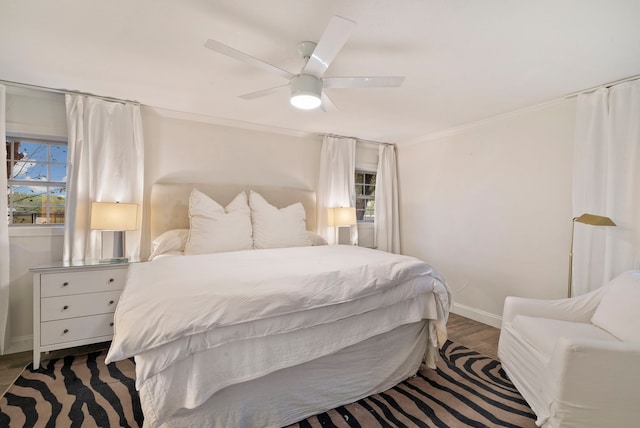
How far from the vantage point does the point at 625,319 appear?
168 cm

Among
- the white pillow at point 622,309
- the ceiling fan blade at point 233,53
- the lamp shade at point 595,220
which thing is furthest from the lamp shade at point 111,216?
the lamp shade at point 595,220

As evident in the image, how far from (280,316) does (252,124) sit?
271 cm

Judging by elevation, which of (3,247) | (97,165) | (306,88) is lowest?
(3,247)

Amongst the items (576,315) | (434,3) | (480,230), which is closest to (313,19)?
(434,3)

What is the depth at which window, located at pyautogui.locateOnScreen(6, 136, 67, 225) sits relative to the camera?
255 centimetres

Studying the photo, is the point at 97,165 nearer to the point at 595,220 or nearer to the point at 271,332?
the point at 271,332

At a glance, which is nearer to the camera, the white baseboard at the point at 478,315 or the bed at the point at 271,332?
the bed at the point at 271,332

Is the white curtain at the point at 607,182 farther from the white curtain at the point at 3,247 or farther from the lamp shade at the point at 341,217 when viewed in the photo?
the white curtain at the point at 3,247

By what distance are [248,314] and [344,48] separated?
173 cm

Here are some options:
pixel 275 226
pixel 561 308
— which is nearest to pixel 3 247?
pixel 275 226

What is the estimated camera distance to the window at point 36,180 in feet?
8.38

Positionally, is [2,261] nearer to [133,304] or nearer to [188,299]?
[133,304]

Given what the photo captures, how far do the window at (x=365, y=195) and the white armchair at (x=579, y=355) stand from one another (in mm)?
2639

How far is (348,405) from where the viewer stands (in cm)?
173
